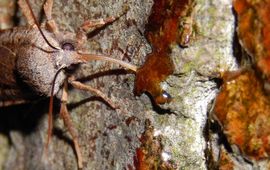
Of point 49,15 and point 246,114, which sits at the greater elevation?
point 49,15

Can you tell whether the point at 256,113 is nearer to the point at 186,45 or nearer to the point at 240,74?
the point at 240,74

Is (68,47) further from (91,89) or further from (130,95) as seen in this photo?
(130,95)

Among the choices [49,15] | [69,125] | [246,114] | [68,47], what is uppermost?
[49,15]

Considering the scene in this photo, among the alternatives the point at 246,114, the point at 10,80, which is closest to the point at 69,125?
the point at 10,80

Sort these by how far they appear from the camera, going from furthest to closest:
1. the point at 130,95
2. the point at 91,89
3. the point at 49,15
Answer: the point at 49,15, the point at 91,89, the point at 130,95

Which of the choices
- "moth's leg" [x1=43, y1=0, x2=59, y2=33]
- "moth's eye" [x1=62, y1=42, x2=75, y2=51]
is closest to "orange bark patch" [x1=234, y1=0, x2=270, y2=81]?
"moth's eye" [x1=62, y1=42, x2=75, y2=51]

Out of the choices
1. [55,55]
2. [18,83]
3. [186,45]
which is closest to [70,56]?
[55,55]
